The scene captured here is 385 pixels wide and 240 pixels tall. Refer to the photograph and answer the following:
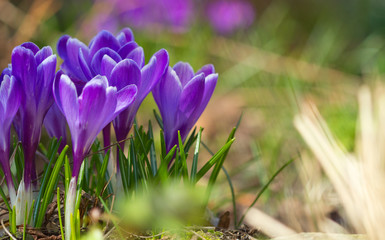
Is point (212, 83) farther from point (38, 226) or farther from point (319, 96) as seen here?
point (319, 96)

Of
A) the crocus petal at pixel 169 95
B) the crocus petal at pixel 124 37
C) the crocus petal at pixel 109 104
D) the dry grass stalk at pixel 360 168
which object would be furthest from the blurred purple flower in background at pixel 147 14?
the crocus petal at pixel 109 104

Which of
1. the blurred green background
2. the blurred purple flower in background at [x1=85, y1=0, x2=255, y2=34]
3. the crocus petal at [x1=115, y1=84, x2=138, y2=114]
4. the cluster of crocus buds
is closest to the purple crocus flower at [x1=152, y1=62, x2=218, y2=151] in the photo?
the cluster of crocus buds

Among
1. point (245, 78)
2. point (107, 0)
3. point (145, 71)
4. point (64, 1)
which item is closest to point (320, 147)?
point (145, 71)

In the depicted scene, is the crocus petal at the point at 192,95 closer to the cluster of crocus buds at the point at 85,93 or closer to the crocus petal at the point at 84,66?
the cluster of crocus buds at the point at 85,93

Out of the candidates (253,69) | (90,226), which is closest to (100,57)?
(90,226)

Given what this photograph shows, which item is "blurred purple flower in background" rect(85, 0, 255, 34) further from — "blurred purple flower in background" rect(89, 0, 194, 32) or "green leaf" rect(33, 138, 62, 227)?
"green leaf" rect(33, 138, 62, 227)
